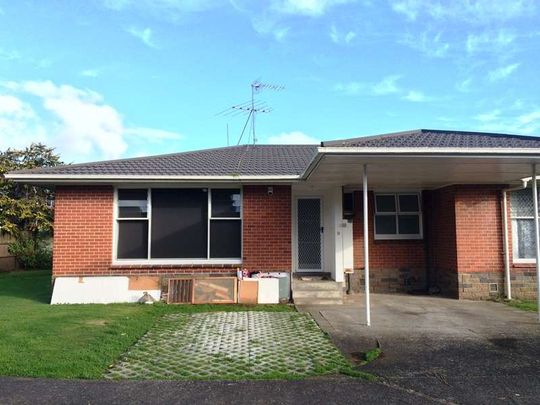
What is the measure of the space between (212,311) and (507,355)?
5331 mm

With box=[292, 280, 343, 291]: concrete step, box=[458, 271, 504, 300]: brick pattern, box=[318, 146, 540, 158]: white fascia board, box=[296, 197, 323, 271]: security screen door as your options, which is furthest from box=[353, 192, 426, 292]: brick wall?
box=[318, 146, 540, 158]: white fascia board

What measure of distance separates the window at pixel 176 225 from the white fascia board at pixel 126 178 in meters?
0.55

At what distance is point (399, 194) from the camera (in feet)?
39.4

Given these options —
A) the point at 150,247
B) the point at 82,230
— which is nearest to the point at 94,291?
the point at 82,230

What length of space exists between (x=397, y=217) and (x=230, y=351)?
720 centimetres

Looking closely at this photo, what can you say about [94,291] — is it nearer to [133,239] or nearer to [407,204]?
[133,239]

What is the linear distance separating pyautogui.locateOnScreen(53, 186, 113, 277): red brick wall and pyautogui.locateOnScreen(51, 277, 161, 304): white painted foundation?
20 centimetres

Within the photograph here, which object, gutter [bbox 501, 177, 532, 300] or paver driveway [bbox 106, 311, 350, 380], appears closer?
paver driveway [bbox 106, 311, 350, 380]

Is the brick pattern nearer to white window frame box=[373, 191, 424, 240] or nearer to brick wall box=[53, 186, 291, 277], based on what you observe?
white window frame box=[373, 191, 424, 240]

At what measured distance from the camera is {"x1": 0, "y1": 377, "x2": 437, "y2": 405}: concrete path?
430 centimetres

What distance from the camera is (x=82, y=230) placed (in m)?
10.2

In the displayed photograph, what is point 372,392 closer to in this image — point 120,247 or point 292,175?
point 292,175

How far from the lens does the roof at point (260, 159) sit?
7.24 m

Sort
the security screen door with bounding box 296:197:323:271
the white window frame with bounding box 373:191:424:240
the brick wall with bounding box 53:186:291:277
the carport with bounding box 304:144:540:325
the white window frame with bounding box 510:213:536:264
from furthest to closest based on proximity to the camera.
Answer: the white window frame with bounding box 373:191:424:240
the security screen door with bounding box 296:197:323:271
the white window frame with bounding box 510:213:536:264
the brick wall with bounding box 53:186:291:277
the carport with bounding box 304:144:540:325
